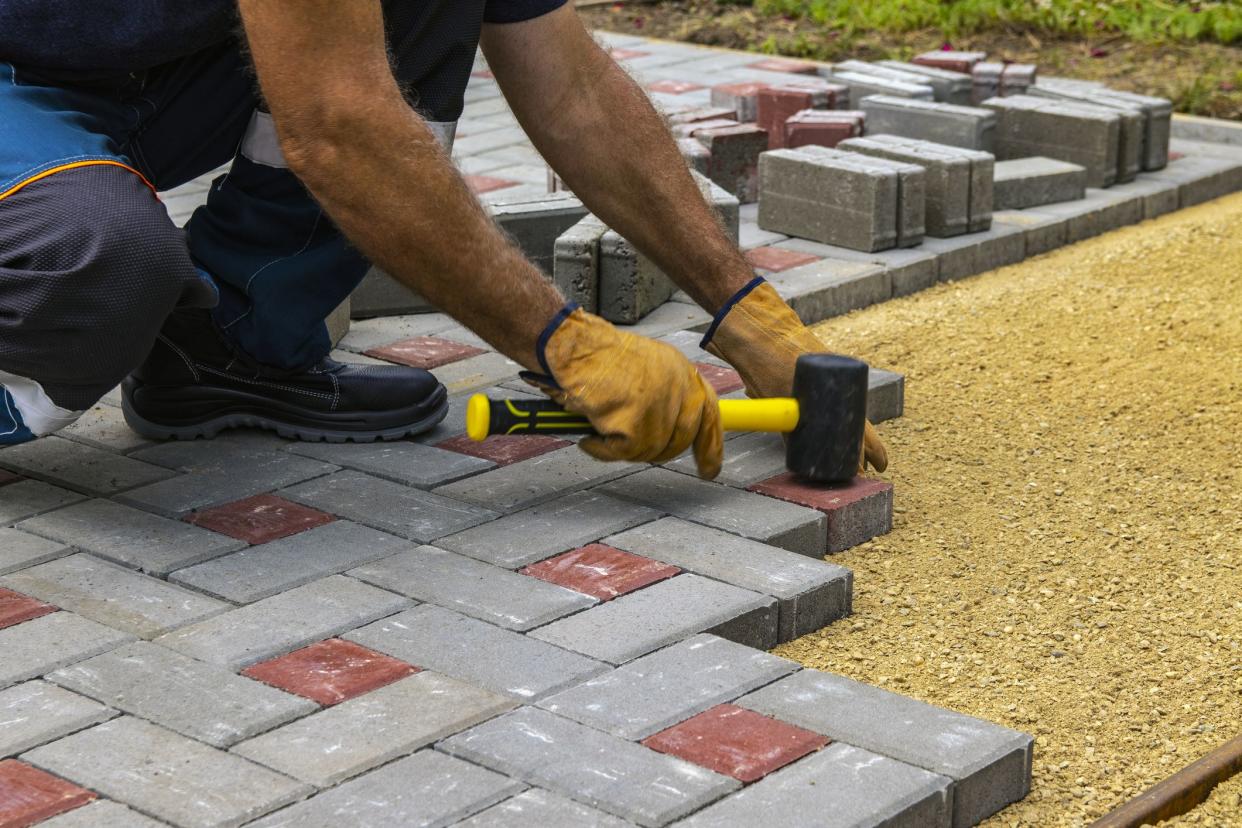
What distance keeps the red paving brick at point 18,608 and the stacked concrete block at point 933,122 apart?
162 inches

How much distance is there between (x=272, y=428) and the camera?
3.32 metres

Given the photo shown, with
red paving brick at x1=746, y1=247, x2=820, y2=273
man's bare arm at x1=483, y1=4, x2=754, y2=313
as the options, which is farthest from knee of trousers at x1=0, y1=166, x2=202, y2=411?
red paving brick at x1=746, y1=247, x2=820, y2=273

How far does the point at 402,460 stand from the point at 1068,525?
136cm

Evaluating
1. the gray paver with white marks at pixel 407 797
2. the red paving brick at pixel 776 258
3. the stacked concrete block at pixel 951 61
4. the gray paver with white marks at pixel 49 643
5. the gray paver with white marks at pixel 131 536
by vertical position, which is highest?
the stacked concrete block at pixel 951 61

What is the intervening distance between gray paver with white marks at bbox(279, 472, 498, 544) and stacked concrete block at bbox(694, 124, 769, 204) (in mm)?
2472

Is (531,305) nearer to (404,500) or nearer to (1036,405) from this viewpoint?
(404,500)

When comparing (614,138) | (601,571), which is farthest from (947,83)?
(601,571)

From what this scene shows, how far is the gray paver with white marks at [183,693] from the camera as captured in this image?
2168mm

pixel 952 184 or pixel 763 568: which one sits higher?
pixel 952 184

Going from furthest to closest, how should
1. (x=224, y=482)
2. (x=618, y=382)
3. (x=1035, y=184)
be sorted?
(x=1035, y=184) → (x=224, y=482) → (x=618, y=382)

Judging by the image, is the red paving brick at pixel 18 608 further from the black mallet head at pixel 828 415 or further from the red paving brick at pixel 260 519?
the black mallet head at pixel 828 415

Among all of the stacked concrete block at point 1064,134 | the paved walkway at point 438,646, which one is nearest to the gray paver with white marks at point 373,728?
the paved walkway at point 438,646

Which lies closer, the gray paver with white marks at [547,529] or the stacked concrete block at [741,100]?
the gray paver with white marks at [547,529]

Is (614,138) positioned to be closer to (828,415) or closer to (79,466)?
(828,415)
